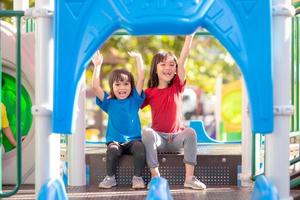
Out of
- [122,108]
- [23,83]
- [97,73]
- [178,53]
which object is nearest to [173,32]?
[97,73]

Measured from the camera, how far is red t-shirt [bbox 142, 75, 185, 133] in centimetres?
429

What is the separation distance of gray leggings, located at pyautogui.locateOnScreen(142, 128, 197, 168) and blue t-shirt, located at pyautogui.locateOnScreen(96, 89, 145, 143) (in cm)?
16

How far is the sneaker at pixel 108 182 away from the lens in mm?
4039

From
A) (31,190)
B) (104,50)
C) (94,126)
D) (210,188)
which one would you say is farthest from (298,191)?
(94,126)

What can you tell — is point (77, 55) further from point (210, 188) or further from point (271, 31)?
point (210, 188)

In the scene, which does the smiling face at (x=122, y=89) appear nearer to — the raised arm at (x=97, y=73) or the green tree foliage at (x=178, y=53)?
the raised arm at (x=97, y=73)

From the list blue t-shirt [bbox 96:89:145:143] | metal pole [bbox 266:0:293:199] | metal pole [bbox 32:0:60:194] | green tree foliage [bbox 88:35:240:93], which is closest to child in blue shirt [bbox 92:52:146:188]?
blue t-shirt [bbox 96:89:145:143]

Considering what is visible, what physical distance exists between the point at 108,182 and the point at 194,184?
0.61 metres

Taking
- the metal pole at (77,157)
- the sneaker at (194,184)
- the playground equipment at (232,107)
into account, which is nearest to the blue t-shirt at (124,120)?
the metal pole at (77,157)

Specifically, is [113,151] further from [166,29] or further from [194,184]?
[166,29]

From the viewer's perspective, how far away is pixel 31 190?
397 centimetres

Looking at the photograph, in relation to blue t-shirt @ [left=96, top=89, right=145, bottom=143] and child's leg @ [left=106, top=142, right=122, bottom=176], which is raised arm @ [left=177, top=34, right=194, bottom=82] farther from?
child's leg @ [left=106, top=142, right=122, bottom=176]

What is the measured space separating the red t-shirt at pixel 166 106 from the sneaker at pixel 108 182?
1.70 ft

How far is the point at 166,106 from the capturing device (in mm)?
4285
